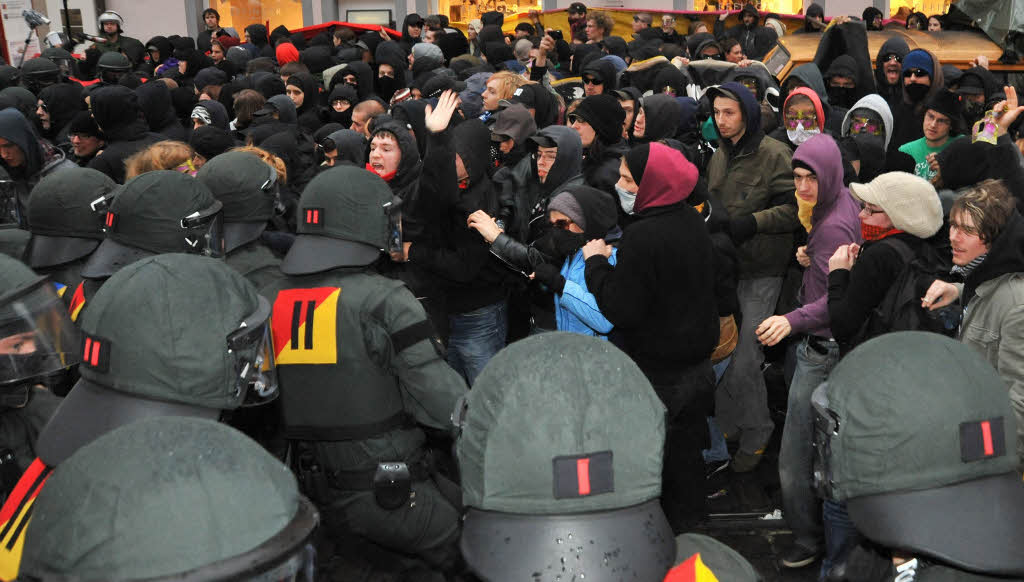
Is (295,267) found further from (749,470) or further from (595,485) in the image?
(749,470)

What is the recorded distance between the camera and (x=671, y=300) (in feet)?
13.1

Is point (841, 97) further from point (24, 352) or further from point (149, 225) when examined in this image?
point (24, 352)

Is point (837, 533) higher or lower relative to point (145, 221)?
lower

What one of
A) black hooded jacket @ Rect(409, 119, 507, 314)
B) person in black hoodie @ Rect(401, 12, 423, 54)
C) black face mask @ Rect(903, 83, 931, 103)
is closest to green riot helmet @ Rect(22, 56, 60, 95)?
person in black hoodie @ Rect(401, 12, 423, 54)

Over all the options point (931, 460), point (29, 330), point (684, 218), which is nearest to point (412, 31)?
point (684, 218)

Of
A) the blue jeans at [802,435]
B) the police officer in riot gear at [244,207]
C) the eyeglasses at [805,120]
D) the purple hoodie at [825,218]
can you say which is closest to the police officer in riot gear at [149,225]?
the police officer in riot gear at [244,207]

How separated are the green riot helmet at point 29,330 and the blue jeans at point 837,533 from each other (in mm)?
3059

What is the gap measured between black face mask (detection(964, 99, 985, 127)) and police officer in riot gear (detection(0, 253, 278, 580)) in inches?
236

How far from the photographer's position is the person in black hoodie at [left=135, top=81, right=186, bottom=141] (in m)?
7.93

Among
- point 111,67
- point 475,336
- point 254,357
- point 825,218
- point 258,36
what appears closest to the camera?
point 254,357

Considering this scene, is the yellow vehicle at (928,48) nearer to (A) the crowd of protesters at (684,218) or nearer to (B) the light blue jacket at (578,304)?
(A) the crowd of protesters at (684,218)

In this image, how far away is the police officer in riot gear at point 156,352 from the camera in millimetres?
2477

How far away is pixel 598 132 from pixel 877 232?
2001mm

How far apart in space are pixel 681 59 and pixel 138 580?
362 inches
